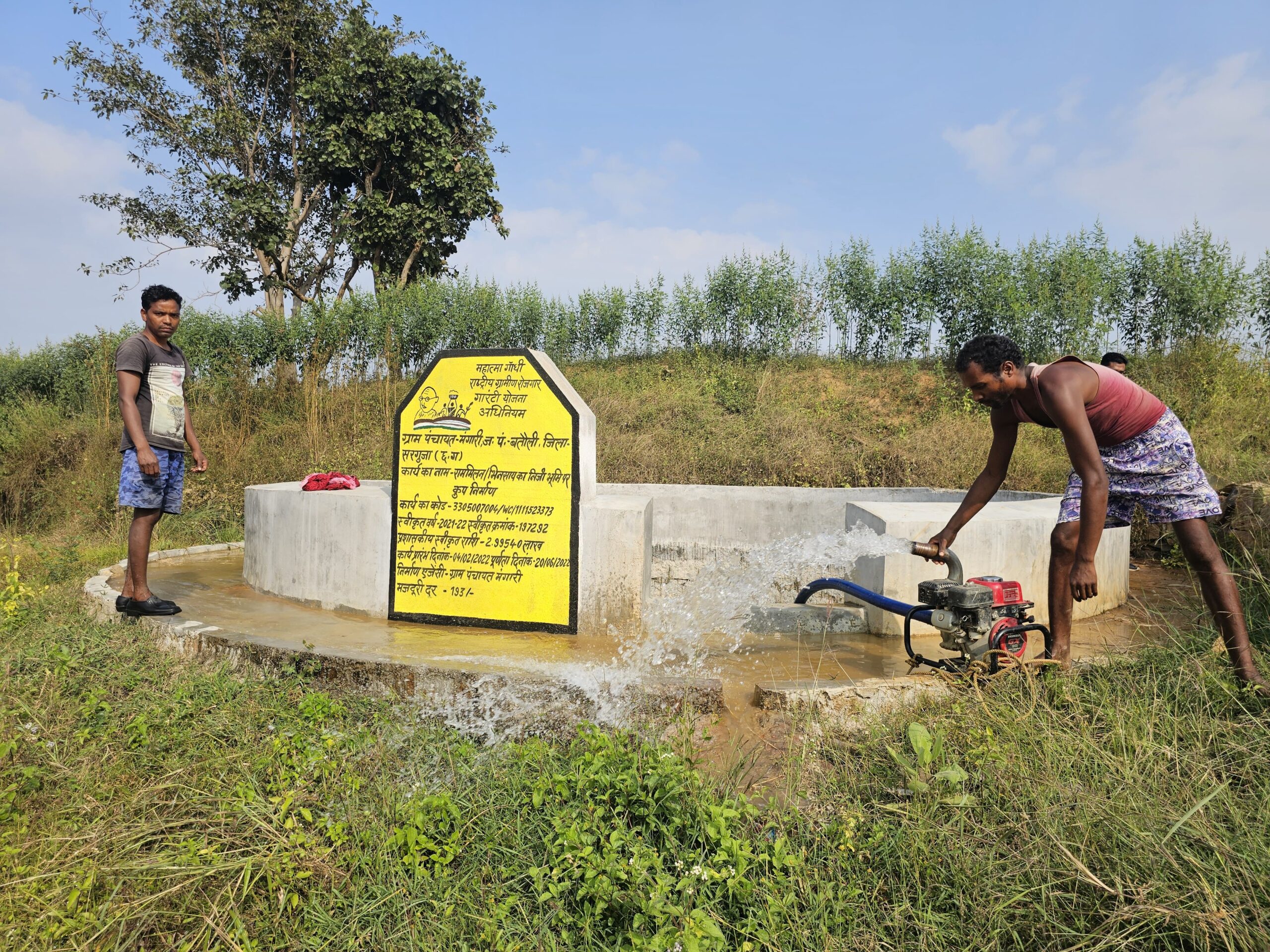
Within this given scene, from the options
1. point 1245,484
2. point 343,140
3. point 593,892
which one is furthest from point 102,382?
point 1245,484

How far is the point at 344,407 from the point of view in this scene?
1057 centimetres

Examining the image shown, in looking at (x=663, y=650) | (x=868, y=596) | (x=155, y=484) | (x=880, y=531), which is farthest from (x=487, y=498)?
(x=880, y=531)

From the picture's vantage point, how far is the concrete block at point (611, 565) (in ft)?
15.4

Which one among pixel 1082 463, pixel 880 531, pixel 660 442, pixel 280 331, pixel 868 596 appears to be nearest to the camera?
pixel 1082 463

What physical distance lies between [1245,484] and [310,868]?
25.6ft

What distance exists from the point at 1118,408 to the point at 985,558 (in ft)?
5.55

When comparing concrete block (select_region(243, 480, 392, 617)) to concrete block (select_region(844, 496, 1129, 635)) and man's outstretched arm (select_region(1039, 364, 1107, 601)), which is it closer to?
concrete block (select_region(844, 496, 1129, 635))

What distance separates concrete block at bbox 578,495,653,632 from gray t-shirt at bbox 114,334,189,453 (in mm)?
2548

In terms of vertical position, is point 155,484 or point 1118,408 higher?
point 1118,408

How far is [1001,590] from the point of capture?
11.1ft

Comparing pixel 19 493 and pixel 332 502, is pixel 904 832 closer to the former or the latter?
pixel 332 502

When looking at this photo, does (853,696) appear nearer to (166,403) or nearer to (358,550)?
(358,550)

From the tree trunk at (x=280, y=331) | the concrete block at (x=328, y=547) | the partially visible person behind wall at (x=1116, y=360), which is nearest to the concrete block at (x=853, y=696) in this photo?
the concrete block at (x=328, y=547)

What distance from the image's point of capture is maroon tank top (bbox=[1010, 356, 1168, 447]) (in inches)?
125
